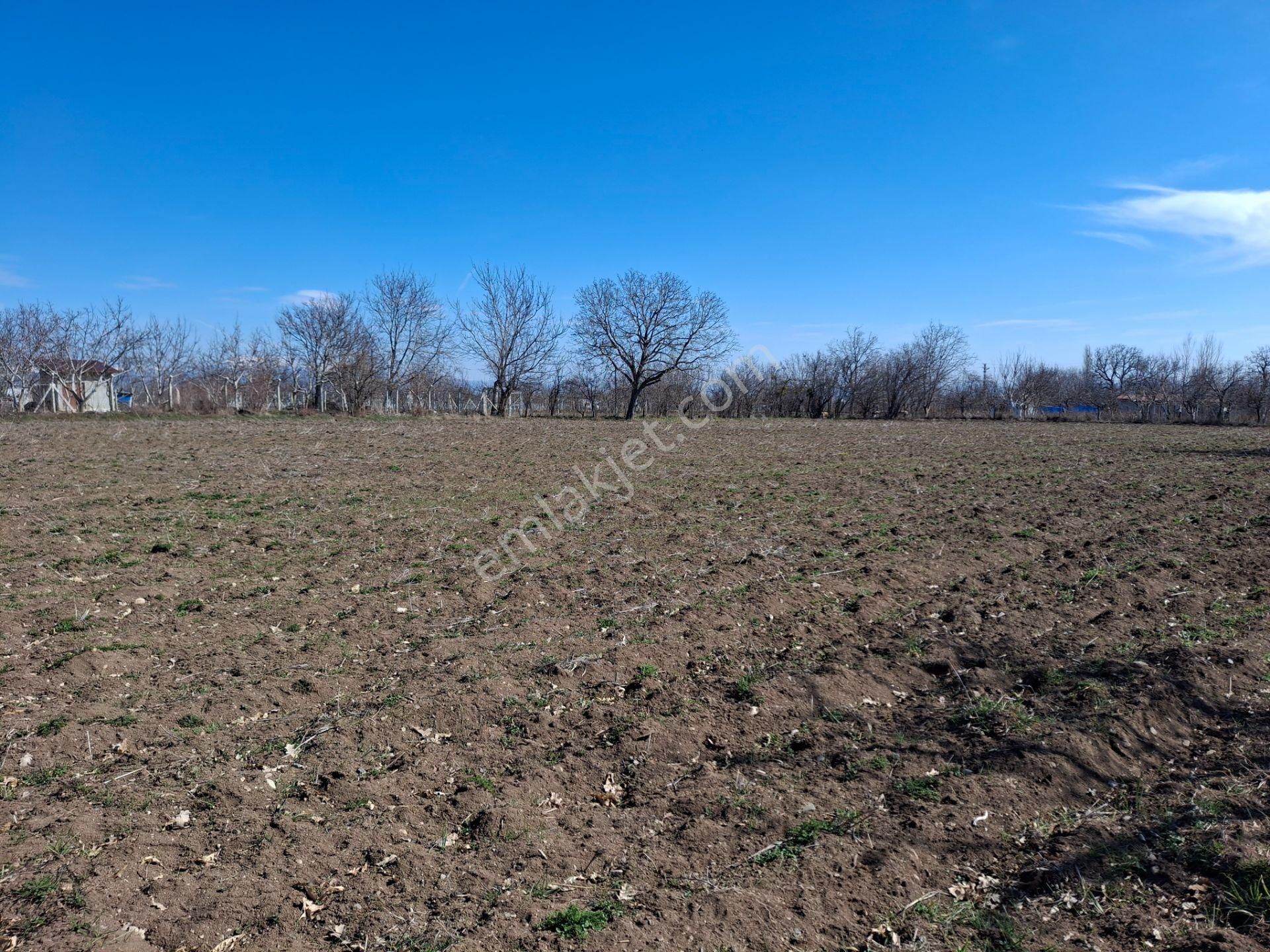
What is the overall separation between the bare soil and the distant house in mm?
33395

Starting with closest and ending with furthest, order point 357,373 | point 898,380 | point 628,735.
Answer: point 628,735 → point 357,373 → point 898,380

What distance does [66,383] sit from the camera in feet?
125

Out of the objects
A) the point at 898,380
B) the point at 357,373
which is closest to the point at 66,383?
the point at 357,373

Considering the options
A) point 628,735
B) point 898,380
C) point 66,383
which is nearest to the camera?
point 628,735

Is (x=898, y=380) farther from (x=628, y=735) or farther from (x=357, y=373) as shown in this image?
(x=628, y=735)

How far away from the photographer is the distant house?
36750 mm

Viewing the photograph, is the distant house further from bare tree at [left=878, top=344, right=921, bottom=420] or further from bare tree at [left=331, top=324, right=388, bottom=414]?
bare tree at [left=878, top=344, right=921, bottom=420]

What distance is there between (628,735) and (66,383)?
148 feet

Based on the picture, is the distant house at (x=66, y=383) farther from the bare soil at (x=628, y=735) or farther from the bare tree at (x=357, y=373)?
the bare soil at (x=628, y=735)

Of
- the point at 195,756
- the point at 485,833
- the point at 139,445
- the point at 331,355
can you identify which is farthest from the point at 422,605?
the point at 331,355

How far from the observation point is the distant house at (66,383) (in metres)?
36.8

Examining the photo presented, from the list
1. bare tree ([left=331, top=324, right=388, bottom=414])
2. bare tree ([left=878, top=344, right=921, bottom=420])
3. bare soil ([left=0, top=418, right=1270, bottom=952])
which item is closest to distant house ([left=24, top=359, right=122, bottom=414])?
bare tree ([left=331, top=324, right=388, bottom=414])

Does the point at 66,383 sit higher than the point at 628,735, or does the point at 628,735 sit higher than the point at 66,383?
the point at 66,383

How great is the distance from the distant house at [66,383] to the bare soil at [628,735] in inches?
1315
